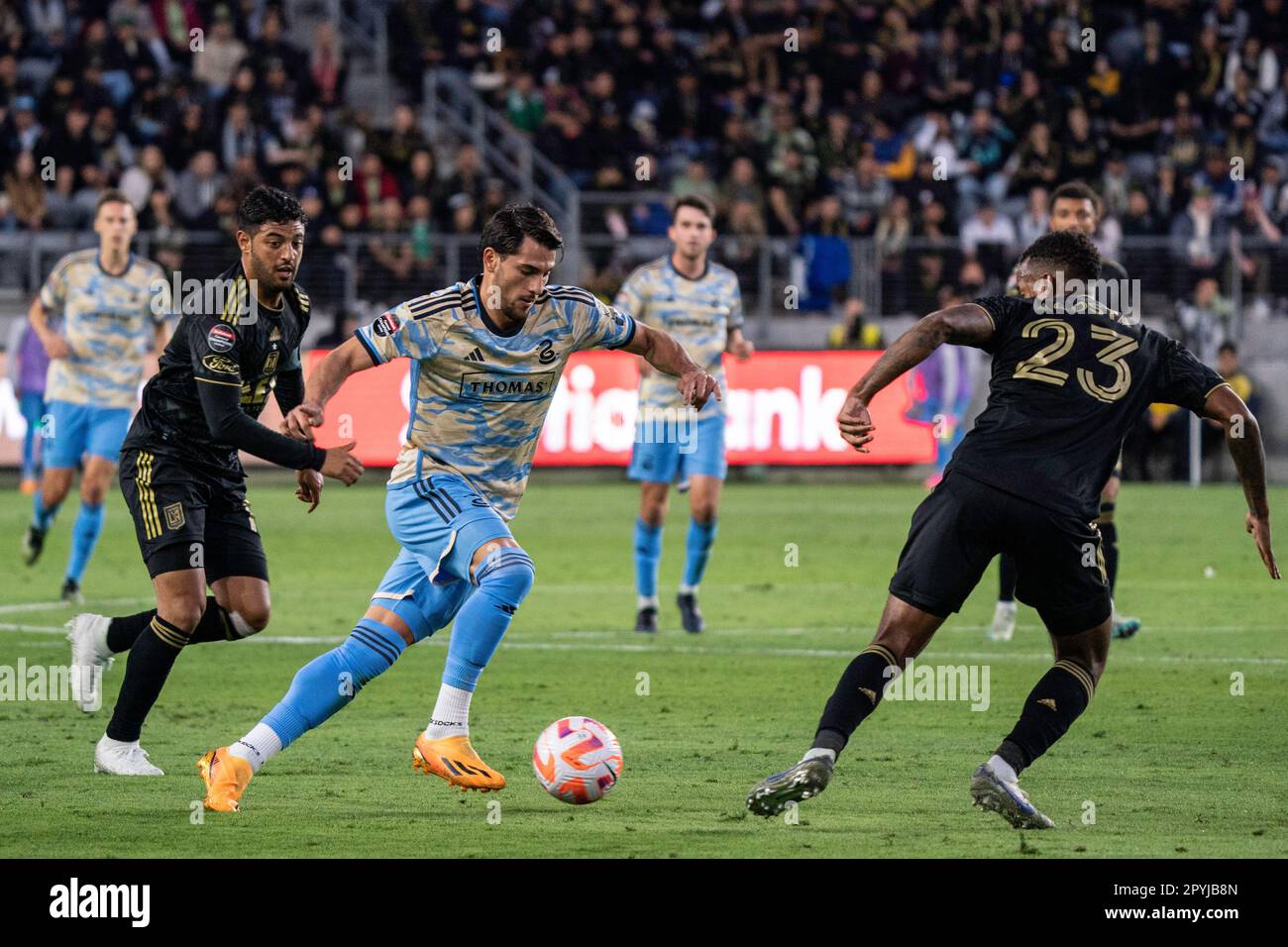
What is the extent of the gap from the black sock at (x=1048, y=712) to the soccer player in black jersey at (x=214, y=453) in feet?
7.86

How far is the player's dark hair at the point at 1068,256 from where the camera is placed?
6758mm

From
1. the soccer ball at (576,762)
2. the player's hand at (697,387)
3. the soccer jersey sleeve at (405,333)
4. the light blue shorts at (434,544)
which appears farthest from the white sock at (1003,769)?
the soccer jersey sleeve at (405,333)

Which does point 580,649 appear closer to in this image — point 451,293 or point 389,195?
point 451,293

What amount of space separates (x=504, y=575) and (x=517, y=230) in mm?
1197

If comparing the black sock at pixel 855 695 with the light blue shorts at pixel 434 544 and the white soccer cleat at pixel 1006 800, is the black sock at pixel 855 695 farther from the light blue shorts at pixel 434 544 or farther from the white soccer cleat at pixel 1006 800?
the light blue shorts at pixel 434 544

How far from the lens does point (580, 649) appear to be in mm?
11062

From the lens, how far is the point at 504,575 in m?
6.85

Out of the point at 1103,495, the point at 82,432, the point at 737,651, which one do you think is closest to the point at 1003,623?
the point at 737,651

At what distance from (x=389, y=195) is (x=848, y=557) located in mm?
10956

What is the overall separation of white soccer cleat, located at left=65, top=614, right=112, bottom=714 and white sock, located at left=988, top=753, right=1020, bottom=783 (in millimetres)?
3970

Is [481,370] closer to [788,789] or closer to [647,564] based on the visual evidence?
[788,789]

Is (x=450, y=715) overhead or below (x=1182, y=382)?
below

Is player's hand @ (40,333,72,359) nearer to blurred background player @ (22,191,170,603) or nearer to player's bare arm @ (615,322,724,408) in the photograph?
blurred background player @ (22,191,170,603)
